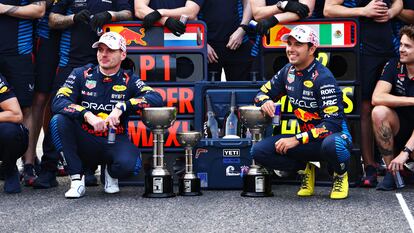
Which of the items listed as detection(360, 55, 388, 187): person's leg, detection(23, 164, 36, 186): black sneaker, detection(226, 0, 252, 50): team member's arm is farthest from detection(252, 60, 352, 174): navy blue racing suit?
detection(23, 164, 36, 186): black sneaker

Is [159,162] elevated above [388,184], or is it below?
above

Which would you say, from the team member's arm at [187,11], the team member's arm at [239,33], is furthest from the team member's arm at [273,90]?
the team member's arm at [187,11]

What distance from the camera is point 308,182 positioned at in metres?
7.74

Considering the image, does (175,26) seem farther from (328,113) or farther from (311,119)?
(328,113)

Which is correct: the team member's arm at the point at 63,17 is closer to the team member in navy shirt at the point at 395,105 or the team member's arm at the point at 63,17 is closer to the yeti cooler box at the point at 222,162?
the yeti cooler box at the point at 222,162

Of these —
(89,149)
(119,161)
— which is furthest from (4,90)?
(119,161)

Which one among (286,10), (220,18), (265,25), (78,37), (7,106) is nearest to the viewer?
(7,106)

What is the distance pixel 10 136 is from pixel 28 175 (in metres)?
0.70

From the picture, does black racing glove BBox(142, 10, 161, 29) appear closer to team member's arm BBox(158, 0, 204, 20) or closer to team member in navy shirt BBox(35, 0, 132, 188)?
team member's arm BBox(158, 0, 204, 20)

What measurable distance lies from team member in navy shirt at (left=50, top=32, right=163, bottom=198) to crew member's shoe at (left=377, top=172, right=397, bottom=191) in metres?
2.06

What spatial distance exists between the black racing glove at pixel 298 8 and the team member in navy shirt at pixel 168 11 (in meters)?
0.90

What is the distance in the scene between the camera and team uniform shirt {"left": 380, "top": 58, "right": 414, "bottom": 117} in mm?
8125

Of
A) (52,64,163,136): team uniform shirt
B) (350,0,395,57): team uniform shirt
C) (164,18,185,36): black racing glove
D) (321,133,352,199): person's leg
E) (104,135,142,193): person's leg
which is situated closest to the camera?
(321,133,352,199): person's leg

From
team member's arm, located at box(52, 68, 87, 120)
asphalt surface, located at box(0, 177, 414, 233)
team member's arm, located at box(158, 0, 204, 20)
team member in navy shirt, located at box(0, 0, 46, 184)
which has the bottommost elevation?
asphalt surface, located at box(0, 177, 414, 233)
